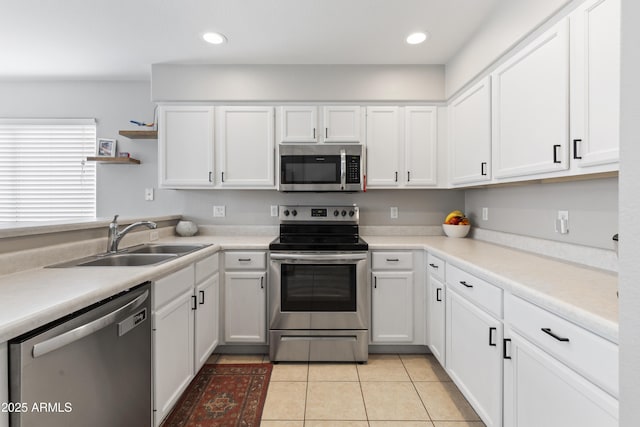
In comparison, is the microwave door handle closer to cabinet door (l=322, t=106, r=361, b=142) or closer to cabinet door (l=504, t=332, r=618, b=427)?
cabinet door (l=322, t=106, r=361, b=142)

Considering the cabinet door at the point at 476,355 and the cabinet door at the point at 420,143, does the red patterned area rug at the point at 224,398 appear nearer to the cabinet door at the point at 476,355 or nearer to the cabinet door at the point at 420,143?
the cabinet door at the point at 476,355

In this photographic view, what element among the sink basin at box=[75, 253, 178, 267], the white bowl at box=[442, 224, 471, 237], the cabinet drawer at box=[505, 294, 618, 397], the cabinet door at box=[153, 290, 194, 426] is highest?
the white bowl at box=[442, 224, 471, 237]

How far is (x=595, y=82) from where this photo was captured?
130cm

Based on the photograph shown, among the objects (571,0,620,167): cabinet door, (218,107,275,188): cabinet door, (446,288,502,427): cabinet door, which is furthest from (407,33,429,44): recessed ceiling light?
(446,288,502,427): cabinet door

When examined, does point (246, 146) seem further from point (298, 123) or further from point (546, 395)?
point (546, 395)

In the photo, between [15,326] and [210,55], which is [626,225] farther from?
[210,55]

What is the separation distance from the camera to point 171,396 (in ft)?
5.58

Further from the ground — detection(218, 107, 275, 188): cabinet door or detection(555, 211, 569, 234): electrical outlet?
detection(218, 107, 275, 188): cabinet door

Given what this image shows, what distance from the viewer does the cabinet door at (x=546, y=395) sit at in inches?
37.0

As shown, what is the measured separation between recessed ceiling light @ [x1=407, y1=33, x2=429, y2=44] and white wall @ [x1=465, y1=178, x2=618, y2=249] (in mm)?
1318

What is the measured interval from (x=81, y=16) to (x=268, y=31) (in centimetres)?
128

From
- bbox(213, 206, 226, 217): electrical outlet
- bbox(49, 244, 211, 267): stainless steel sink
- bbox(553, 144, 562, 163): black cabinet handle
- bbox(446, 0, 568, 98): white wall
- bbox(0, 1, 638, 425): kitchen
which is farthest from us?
bbox(213, 206, 226, 217): electrical outlet

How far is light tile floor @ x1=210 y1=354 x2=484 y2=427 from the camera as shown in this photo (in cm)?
180

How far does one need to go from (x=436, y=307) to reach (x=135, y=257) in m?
2.13
